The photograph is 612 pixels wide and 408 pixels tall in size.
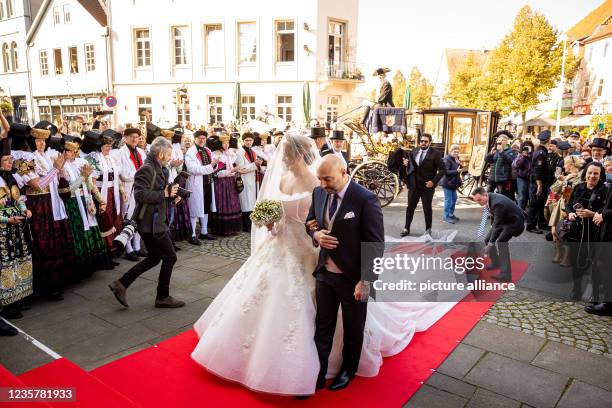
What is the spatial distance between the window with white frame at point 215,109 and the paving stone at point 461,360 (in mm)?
23637

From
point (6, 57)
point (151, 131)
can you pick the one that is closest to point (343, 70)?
point (151, 131)

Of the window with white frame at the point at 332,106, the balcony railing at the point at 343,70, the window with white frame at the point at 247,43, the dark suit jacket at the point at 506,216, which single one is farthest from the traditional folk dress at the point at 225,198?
the window with white frame at the point at 247,43

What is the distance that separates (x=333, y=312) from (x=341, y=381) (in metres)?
0.59

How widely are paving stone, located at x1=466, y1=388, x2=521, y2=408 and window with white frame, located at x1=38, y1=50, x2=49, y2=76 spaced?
36.1 metres

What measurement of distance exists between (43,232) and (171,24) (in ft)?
77.8

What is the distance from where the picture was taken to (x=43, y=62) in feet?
104

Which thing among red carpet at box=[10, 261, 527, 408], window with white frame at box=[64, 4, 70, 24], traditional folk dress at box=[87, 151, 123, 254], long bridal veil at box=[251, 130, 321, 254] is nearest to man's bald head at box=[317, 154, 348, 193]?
long bridal veil at box=[251, 130, 321, 254]

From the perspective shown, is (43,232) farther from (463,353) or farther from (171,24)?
(171,24)

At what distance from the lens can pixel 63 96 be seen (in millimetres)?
30688

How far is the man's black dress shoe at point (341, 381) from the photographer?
11.4 ft

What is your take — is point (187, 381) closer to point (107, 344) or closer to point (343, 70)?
point (107, 344)

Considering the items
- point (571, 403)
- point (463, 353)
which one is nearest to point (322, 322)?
point (463, 353)

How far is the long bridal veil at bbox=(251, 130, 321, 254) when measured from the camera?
3.73 m

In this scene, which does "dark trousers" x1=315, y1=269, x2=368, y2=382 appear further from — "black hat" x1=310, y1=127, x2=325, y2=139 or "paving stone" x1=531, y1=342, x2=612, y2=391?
"black hat" x1=310, y1=127, x2=325, y2=139
